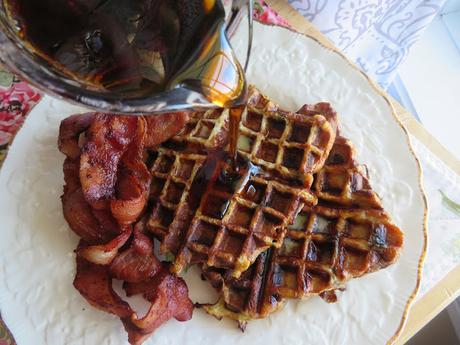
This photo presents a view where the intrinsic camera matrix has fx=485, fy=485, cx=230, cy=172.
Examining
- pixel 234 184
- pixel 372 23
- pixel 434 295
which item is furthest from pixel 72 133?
pixel 372 23

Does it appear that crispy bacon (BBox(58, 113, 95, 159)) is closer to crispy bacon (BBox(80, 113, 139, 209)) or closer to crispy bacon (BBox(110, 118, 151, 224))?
crispy bacon (BBox(80, 113, 139, 209))

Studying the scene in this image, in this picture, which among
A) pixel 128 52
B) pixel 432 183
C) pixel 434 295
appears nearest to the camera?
pixel 128 52

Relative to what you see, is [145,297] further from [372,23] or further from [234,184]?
[372,23]

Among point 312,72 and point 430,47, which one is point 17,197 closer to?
point 312,72

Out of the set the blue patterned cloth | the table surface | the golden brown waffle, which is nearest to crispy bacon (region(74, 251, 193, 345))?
the golden brown waffle

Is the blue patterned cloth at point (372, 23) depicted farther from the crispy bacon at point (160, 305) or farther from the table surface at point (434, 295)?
the crispy bacon at point (160, 305)
